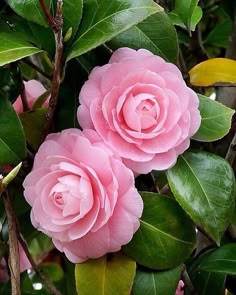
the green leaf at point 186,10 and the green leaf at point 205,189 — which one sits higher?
the green leaf at point 186,10

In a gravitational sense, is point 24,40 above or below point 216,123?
above

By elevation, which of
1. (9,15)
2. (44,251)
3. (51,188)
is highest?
(9,15)

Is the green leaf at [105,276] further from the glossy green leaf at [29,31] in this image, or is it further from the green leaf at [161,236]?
the glossy green leaf at [29,31]

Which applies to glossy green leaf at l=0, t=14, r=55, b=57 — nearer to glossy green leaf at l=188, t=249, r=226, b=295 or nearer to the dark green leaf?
the dark green leaf

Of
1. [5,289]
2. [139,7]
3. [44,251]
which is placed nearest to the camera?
[139,7]

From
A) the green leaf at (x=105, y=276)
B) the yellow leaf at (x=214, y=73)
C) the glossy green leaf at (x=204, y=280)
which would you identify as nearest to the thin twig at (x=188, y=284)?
the glossy green leaf at (x=204, y=280)

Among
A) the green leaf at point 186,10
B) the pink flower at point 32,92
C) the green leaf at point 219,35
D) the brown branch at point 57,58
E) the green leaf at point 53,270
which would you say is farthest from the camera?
the green leaf at point 53,270

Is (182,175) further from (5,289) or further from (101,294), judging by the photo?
(5,289)

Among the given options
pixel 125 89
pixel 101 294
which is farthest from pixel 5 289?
pixel 125 89
